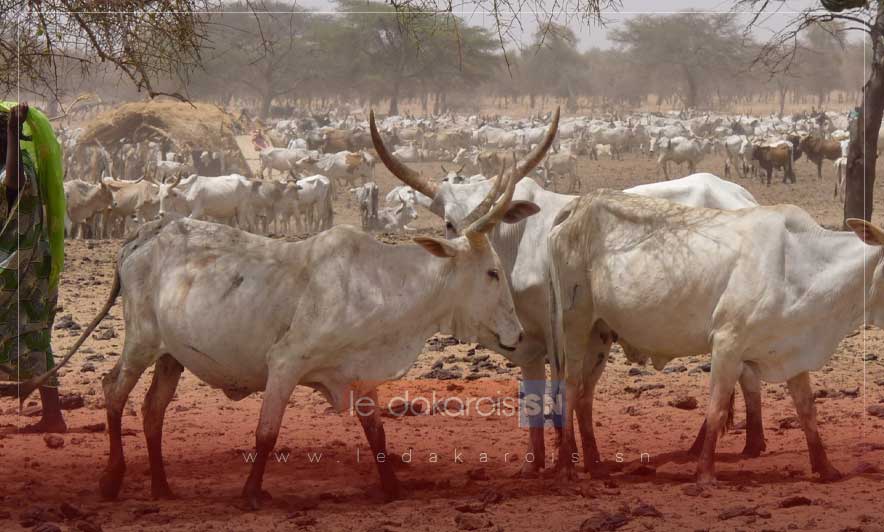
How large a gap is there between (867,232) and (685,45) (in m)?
54.4

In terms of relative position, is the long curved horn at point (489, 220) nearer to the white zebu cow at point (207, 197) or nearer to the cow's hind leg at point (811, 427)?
the cow's hind leg at point (811, 427)

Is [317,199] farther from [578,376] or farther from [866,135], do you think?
[578,376]

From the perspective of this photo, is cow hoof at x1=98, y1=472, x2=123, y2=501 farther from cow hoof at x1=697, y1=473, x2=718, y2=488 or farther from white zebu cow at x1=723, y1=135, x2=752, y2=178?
white zebu cow at x1=723, y1=135, x2=752, y2=178

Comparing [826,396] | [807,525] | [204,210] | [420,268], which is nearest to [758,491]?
[807,525]

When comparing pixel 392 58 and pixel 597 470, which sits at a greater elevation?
pixel 392 58

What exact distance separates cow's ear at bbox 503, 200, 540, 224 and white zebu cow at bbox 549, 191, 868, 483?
0.47m

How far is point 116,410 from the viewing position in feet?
20.3

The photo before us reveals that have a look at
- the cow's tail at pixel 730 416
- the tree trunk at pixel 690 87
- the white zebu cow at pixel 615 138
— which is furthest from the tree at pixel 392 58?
the cow's tail at pixel 730 416

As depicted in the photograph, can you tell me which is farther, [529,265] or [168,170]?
[168,170]

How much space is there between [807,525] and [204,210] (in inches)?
696

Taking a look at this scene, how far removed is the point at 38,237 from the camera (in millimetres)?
6402

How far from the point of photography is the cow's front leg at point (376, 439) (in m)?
5.96

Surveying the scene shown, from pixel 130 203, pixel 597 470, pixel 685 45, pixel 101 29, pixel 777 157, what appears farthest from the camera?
pixel 685 45

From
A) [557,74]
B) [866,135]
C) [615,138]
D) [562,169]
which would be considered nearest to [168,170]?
[562,169]
